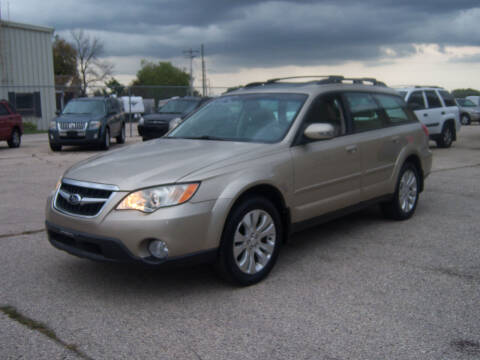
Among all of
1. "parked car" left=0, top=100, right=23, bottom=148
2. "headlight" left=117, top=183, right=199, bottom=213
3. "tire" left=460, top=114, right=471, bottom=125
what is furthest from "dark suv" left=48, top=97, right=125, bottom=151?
"tire" left=460, top=114, right=471, bottom=125

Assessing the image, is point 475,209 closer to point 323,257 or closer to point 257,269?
point 323,257

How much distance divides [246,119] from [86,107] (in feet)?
45.1

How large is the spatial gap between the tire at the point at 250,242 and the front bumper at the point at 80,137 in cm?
1320

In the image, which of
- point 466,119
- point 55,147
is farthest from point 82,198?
point 466,119

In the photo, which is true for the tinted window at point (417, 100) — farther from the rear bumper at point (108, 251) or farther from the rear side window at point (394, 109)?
the rear bumper at point (108, 251)

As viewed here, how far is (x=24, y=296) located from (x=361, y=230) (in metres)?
3.79

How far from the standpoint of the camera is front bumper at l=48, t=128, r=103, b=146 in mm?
16953

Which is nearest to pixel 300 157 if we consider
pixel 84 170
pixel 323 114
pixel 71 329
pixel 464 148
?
pixel 323 114

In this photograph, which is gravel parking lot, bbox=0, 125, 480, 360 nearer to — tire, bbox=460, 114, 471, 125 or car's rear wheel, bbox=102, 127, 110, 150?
car's rear wheel, bbox=102, 127, 110, 150

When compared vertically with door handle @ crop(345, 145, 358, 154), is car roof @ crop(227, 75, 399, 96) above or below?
above

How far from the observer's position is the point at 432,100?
1680 centimetres

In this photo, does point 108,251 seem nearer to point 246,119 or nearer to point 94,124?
point 246,119

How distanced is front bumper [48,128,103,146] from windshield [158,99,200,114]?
112 inches

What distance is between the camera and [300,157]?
5027 mm
